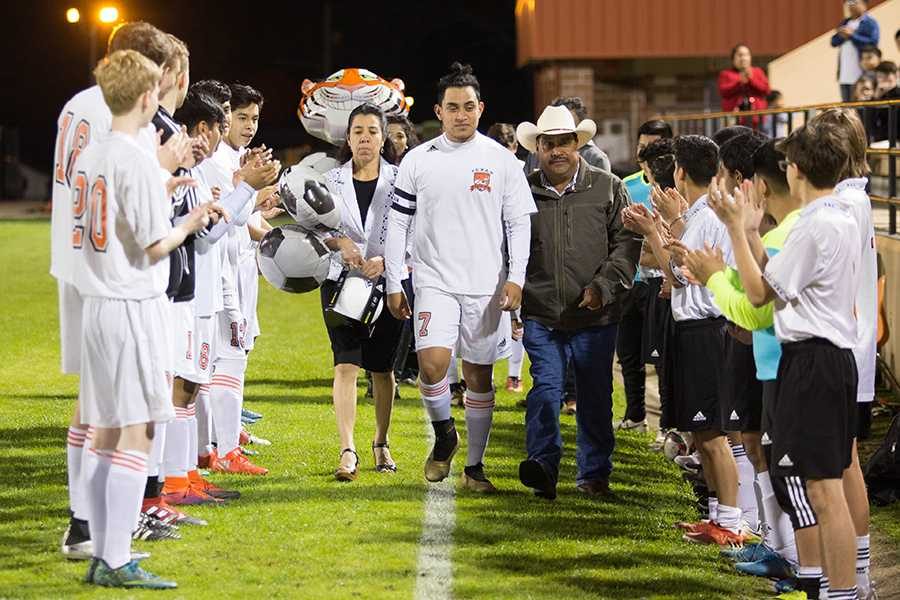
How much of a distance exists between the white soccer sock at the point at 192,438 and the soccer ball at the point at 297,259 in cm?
103

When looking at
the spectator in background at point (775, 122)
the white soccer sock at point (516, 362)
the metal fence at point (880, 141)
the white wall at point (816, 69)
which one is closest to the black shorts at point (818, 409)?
the metal fence at point (880, 141)

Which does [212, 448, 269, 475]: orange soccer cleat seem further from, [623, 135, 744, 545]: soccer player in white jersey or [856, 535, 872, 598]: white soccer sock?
[856, 535, 872, 598]: white soccer sock

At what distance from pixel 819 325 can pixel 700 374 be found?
5.64ft

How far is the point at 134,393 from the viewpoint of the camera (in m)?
5.69

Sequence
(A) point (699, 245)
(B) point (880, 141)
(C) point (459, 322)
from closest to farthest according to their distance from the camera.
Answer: (A) point (699, 245)
(C) point (459, 322)
(B) point (880, 141)

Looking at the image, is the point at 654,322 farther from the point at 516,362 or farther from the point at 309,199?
the point at 516,362

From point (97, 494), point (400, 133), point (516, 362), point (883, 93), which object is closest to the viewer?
point (97, 494)

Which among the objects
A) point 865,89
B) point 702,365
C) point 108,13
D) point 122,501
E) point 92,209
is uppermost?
point 108,13

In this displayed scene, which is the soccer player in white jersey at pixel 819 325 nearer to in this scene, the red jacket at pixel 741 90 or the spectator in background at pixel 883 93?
the spectator in background at pixel 883 93

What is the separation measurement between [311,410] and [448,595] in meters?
5.11

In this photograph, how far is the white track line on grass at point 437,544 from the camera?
6017 mm

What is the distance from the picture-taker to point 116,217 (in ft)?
18.5

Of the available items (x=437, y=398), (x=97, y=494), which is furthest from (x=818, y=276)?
(x=437, y=398)

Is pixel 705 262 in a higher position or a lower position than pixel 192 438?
higher
